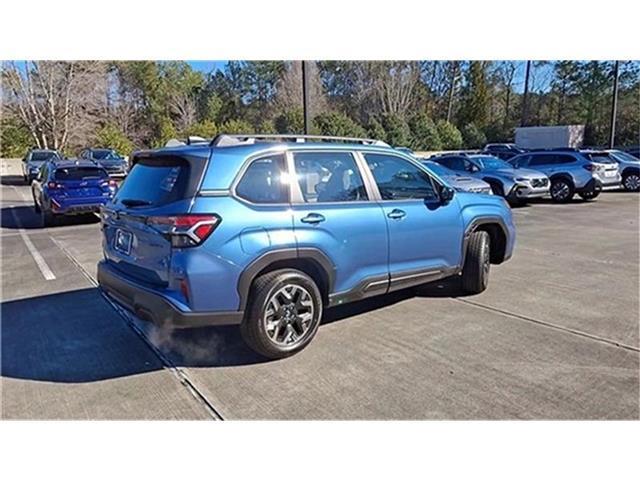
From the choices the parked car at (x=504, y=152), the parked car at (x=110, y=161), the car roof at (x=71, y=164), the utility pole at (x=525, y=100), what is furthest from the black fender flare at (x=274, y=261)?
the utility pole at (x=525, y=100)

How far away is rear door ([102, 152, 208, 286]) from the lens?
11.2ft

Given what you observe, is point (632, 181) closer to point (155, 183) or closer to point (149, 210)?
point (155, 183)

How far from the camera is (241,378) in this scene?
3.52 m

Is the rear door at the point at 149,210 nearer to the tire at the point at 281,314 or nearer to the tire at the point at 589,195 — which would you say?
the tire at the point at 281,314

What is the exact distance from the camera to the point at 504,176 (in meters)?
13.5

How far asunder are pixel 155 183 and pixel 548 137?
113ft

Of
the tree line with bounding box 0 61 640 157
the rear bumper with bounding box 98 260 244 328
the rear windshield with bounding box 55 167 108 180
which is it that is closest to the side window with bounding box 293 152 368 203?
the rear bumper with bounding box 98 260 244 328

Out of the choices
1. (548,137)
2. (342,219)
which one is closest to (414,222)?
(342,219)

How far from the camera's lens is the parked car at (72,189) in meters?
10.7

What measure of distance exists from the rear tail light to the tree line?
27.7 m

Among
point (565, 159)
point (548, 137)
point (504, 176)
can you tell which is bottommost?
point (504, 176)

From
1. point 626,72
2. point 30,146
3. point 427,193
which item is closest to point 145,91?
point 30,146

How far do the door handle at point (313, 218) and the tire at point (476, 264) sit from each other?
202cm

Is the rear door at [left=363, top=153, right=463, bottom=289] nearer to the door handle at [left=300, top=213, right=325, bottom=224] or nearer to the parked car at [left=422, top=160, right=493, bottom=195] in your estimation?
the door handle at [left=300, top=213, right=325, bottom=224]
